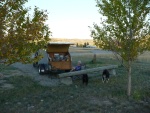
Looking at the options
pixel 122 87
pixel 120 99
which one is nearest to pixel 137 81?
pixel 122 87

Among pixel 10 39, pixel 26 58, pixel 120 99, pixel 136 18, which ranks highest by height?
pixel 136 18

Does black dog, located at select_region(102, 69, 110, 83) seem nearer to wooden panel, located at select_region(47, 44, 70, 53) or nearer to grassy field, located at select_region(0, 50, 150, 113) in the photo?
grassy field, located at select_region(0, 50, 150, 113)

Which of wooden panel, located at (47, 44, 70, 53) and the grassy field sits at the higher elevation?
wooden panel, located at (47, 44, 70, 53)

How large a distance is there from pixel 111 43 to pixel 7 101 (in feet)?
19.4

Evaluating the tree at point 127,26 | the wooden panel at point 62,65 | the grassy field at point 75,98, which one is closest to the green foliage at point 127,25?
the tree at point 127,26

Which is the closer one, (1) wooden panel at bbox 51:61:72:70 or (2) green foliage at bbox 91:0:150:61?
(2) green foliage at bbox 91:0:150:61

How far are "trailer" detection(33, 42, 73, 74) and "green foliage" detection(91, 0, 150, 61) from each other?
289 inches

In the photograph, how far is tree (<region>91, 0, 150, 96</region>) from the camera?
12570 millimetres

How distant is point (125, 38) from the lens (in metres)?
12.9

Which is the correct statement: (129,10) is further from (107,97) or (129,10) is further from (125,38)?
(107,97)

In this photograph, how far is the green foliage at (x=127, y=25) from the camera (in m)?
12.6

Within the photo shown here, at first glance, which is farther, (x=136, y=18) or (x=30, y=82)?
(x=30, y=82)

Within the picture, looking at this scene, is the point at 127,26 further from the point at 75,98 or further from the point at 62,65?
the point at 62,65

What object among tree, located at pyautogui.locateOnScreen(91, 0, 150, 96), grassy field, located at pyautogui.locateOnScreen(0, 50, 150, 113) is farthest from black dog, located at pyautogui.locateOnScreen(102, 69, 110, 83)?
tree, located at pyautogui.locateOnScreen(91, 0, 150, 96)
